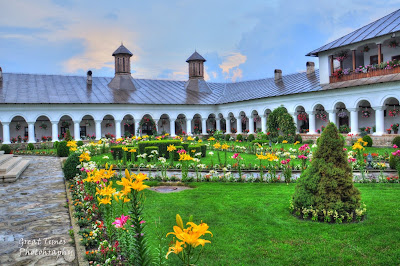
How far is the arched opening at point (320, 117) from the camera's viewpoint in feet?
81.1

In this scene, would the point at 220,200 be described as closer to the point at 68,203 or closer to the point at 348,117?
the point at 68,203

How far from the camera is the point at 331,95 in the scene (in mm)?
23438

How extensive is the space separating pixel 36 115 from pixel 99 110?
500 cm

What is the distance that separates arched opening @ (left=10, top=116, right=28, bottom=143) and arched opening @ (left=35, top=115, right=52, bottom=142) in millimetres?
909

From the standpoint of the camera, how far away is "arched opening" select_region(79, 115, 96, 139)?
103 ft

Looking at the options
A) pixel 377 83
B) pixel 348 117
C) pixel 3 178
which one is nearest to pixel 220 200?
pixel 3 178

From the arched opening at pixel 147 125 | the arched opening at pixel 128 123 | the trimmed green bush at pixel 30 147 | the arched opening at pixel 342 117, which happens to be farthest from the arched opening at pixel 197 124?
the trimmed green bush at pixel 30 147

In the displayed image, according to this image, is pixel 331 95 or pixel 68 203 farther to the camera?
pixel 331 95

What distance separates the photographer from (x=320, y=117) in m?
24.9

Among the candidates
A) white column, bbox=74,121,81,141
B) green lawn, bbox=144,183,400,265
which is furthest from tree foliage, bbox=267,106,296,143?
green lawn, bbox=144,183,400,265

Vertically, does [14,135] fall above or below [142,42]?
below

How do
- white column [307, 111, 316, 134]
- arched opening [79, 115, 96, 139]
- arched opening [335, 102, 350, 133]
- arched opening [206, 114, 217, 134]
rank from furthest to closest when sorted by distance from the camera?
arched opening [206, 114, 217, 134]
arched opening [79, 115, 96, 139]
white column [307, 111, 316, 134]
arched opening [335, 102, 350, 133]

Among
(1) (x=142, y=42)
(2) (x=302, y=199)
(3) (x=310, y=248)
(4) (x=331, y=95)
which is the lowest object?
(3) (x=310, y=248)

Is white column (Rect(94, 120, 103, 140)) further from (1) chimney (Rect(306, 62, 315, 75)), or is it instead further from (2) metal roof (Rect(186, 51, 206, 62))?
(1) chimney (Rect(306, 62, 315, 75))
